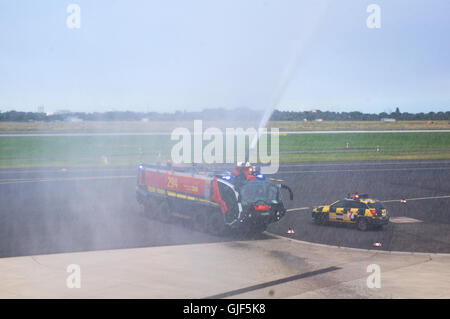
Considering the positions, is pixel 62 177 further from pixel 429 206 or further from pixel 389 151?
pixel 389 151

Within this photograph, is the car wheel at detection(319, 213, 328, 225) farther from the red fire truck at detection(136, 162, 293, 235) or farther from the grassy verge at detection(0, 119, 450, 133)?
the grassy verge at detection(0, 119, 450, 133)

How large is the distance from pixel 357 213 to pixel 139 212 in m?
12.9

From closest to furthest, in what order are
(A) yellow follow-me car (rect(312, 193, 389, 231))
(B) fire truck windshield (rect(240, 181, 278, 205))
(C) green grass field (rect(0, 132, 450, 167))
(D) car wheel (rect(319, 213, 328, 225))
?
(B) fire truck windshield (rect(240, 181, 278, 205)) → (A) yellow follow-me car (rect(312, 193, 389, 231)) → (D) car wheel (rect(319, 213, 328, 225)) → (C) green grass field (rect(0, 132, 450, 167))

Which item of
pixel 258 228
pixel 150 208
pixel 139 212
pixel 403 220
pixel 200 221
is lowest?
pixel 403 220

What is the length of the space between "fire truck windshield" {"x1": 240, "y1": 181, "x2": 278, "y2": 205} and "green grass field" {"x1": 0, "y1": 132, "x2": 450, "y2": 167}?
112 ft

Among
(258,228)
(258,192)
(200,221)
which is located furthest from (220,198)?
(258,228)

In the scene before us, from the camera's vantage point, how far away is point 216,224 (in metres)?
25.0

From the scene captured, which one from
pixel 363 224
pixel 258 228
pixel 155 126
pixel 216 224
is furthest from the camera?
pixel 155 126

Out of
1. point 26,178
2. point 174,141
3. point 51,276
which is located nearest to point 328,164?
point 174,141

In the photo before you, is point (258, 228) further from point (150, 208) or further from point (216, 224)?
point (150, 208)

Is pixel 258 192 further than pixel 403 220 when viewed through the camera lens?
No

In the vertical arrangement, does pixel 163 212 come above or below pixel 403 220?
above

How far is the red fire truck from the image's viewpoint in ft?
78.7

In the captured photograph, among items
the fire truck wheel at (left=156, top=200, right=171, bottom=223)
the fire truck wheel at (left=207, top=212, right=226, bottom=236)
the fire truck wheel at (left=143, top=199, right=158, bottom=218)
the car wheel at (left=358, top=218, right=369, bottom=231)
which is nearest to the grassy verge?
the fire truck wheel at (left=156, top=200, right=171, bottom=223)
